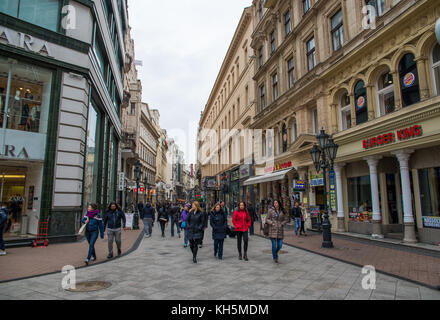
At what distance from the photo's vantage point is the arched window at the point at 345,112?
14.5 metres

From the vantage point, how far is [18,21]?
433 inches

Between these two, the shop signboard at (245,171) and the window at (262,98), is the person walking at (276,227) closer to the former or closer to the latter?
the window at (262,98)

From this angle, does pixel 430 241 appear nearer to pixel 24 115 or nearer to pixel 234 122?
pixel 24 115

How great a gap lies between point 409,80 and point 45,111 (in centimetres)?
1469

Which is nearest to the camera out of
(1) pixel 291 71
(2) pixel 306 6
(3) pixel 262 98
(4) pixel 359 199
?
(4) pixel 359 199

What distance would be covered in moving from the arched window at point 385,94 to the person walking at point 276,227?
7.29 meters

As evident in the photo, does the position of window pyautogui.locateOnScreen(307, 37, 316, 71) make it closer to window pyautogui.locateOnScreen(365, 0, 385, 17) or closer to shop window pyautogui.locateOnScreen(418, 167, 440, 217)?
window pyautogui.locateOnScreen(365, 0, 385, 17)

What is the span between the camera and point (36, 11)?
11.7 metres

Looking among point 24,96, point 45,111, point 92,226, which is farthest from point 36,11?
point 92,226

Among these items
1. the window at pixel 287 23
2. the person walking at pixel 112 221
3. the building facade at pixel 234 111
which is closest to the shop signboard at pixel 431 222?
the person walking at pixel 112 221

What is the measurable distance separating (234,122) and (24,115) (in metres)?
25.5

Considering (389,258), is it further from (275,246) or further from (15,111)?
(15,111)

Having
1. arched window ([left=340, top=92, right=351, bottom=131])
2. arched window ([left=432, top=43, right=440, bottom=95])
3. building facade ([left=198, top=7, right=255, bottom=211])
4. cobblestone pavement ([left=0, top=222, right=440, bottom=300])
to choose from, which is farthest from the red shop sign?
building facade ([left=198, top=7, right=255, bottom=211])
